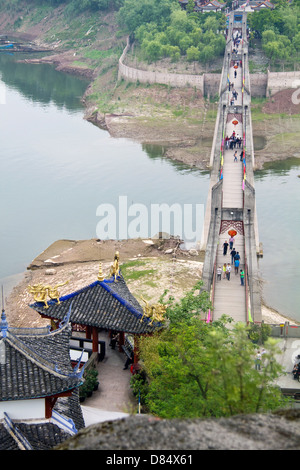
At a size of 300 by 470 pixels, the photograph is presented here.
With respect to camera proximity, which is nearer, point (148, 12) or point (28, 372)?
point (28, 372)

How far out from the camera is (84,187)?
235ft

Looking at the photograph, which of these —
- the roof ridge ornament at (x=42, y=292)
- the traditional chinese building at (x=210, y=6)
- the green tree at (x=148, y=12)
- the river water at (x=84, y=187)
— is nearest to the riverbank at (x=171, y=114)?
the river water at (x=84, y=187)

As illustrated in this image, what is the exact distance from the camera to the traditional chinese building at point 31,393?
21.8 m

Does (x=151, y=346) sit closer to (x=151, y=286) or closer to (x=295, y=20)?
(x=151, y=286)

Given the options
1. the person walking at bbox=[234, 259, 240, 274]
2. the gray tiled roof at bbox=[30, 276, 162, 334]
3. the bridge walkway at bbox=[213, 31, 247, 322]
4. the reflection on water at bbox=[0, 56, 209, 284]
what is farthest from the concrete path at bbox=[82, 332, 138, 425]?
the reflection on water at bbox=[0, 56, 209, 284]

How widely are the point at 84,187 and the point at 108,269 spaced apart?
21.8m

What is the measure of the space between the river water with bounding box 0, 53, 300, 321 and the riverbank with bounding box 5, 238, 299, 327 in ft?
5.61

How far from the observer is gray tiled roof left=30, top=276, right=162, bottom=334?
28719 millimetres

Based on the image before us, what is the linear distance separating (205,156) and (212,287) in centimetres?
4359

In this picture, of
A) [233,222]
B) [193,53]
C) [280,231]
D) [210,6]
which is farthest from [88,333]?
[210,6]

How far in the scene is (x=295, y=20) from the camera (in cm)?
10306

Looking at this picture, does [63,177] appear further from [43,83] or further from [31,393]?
[31,393]

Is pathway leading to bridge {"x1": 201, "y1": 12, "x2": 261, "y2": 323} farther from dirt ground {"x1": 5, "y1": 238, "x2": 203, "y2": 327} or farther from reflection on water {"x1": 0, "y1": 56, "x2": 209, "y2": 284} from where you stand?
reflection on water {"x1": 0, "y1": 56, "x2": 209, "y2": 284}

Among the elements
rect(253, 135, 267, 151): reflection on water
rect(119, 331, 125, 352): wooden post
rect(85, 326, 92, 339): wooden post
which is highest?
rect(253, 135, 267, 151): reflection on water
